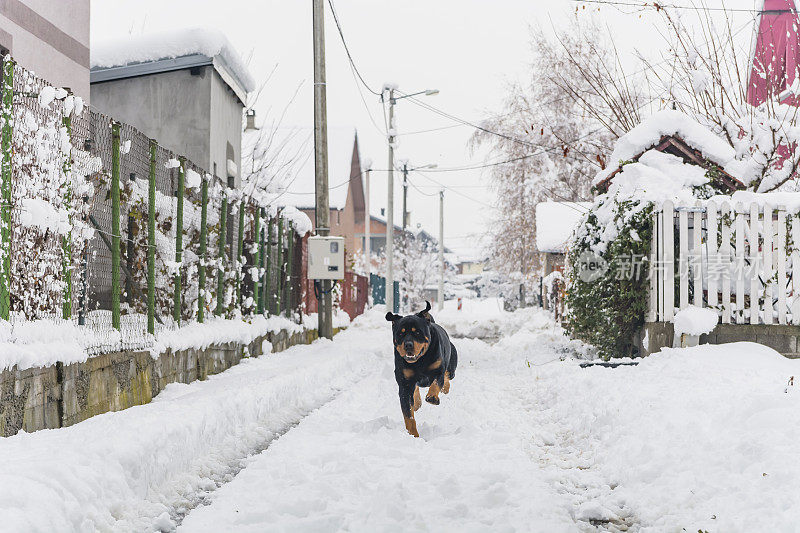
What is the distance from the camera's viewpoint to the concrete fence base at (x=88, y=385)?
562 centimetres

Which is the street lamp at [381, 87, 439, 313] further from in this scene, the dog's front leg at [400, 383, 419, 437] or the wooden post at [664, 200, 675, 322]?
the dog's front leg at [400, 383, 419, 437]

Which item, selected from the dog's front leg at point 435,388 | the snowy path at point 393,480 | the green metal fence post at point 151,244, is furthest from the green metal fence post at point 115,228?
the dog's front leg at point 435,388

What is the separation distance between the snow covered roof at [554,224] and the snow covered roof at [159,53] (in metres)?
14.3

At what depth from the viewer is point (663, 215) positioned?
1011 cm

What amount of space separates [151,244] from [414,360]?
401 cm

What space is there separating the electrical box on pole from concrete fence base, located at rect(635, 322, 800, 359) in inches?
326

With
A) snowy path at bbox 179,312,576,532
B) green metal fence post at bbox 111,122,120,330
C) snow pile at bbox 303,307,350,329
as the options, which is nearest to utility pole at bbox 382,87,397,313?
snow pile at bbox 303,307,350,329

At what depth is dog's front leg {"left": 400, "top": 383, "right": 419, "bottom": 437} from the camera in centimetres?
659

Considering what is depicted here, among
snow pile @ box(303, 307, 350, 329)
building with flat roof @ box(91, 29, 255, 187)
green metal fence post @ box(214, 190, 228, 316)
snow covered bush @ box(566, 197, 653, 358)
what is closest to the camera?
snow covered bush @ box(566, 197, 653, 358)

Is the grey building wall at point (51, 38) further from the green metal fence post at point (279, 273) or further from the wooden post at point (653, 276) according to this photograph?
the wooden post at point (653, 276)

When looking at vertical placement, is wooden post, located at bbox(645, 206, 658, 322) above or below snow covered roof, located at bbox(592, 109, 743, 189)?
below

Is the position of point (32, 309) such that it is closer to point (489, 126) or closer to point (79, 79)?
point (79, 79)

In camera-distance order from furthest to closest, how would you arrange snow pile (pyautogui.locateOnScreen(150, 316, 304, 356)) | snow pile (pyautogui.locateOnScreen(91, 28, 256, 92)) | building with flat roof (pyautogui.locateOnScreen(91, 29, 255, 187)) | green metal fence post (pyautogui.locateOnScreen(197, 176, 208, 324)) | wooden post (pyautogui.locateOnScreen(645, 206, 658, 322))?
building with flat roof (pyautogui.locateOnScreen(91, 29, 255, 187)) → snow pile (pyautogui.locateOnScreen(91, 28, 256, 92)) → green metal fence post (pyautogui.locateOnScreen(197, 176, 208, 324)) → wooden post (pyautogui.locateOnScreen(645, 206, 658, 322)) → snow pile (pyautogui.locateOnScreen(150, 316, 304, 356))

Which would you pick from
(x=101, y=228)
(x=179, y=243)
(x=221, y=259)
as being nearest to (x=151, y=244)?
(x=179, y=243)
